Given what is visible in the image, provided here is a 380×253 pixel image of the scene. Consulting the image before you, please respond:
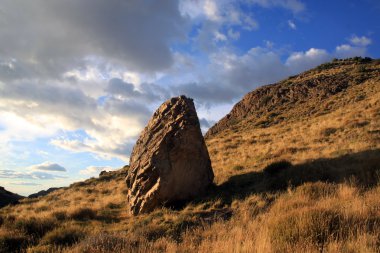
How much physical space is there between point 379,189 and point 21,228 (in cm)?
1159

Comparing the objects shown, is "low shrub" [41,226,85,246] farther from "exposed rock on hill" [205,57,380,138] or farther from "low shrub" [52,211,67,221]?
"exposed rock on hill" [205,57,380,138]

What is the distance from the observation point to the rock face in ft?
52.3

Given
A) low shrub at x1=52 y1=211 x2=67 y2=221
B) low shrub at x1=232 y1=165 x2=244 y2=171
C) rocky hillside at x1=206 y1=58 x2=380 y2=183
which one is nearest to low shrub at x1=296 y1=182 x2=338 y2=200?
rocky hillside at x1=206 y1=58 x2=380 y2=183

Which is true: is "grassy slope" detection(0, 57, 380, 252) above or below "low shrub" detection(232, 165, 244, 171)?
below

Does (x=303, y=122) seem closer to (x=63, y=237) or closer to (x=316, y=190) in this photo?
(x=316, y=190)

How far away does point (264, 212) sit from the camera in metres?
11.2

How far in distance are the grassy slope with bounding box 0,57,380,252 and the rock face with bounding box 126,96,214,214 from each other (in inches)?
31.5

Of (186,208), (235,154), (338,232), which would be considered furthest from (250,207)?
(235,154)

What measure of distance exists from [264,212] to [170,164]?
233 inches

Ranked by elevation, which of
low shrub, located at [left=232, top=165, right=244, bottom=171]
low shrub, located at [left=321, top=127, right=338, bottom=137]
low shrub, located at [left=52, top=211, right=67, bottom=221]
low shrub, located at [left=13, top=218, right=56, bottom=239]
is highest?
low shrub, located at [left=321, top=127, right=338, bottom=137]

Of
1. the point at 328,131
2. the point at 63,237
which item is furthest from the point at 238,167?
the point at 63,237

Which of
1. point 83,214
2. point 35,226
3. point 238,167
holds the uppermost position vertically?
point 238,167

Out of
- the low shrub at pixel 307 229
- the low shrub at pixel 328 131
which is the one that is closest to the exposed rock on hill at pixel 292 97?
the low shrub at pixel 328 131

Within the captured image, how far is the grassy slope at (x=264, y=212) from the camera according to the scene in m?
7.25
